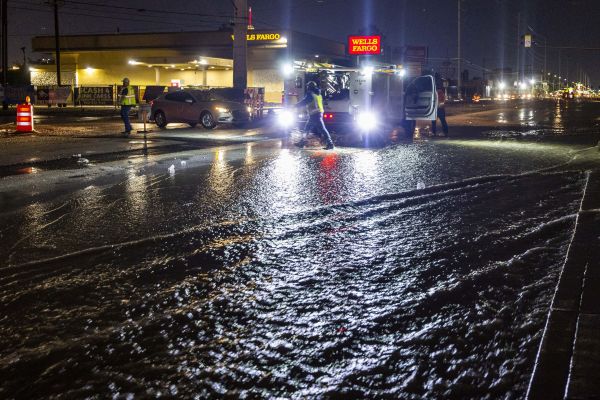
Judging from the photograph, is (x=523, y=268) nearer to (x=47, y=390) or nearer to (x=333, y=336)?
(x=333, y=336)

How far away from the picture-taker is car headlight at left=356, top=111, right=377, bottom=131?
19.5 m

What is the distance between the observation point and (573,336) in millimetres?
4113

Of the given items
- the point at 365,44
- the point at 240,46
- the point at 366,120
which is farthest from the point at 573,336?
the point at 365,44

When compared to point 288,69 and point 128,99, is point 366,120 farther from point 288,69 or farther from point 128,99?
point 128,99

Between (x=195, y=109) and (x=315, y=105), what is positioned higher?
(x=195, y=109)

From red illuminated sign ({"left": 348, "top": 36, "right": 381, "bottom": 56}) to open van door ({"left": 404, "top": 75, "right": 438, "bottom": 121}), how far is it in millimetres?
12602

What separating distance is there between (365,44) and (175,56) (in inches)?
1340

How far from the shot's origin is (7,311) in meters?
4.73

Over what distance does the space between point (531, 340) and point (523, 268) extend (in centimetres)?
180

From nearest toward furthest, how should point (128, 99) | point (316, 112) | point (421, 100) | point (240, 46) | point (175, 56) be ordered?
1. point (316, 112)
2. point (128, 99)
3. point (421, 100)
4. point (240, 46)
5. point (175, 56)

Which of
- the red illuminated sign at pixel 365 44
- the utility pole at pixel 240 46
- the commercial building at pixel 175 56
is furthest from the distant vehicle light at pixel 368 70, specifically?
the commercial building at pixel 175 56

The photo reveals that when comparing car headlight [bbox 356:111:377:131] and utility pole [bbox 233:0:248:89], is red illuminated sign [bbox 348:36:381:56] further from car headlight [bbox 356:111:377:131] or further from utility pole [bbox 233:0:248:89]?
car headlight [bbox 356:111:377:131]

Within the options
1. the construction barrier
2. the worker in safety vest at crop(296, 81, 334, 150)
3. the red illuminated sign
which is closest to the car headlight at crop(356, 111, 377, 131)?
the worker in safety vest at crop(296, 81, 334, 150)

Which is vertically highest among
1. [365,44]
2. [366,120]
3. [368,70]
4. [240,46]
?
[365,44]
